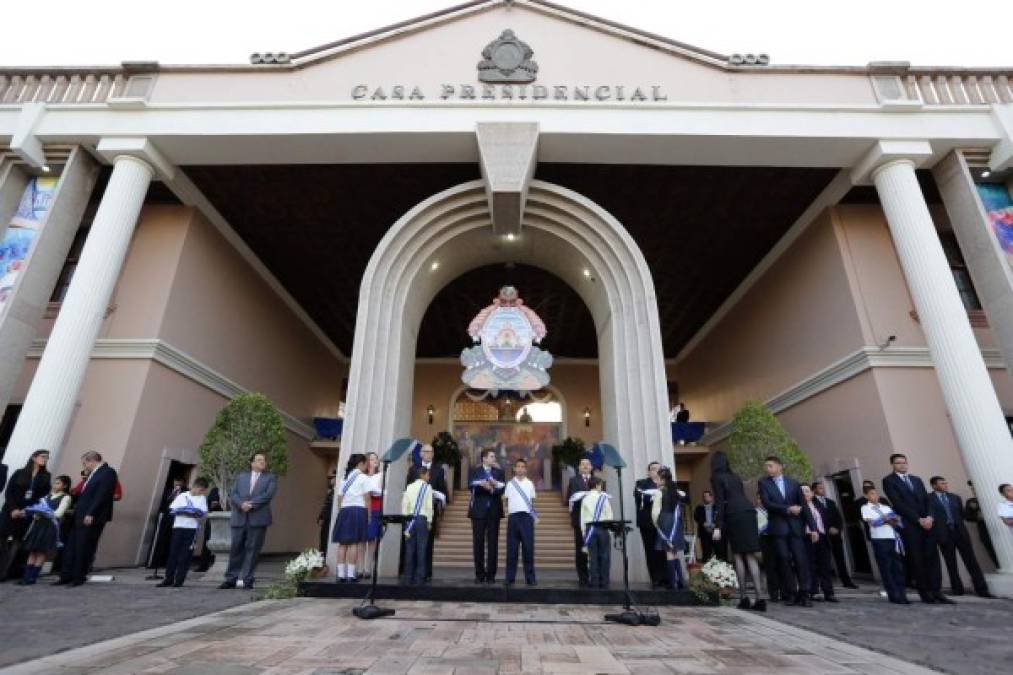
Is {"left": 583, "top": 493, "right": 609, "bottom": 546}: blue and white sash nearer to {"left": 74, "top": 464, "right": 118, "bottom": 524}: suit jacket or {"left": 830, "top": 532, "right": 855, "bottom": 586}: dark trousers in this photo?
{"left": 830, "top": 532, "right": 855, "bottom": 586}: dark trousers

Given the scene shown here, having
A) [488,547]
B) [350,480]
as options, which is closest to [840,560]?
[488,547]

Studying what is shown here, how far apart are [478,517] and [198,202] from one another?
9.72 meters

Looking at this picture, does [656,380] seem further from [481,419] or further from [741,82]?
[481,419]

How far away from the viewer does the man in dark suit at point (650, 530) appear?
764cm

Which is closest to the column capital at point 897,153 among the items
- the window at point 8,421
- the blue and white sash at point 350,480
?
the blue and white sash at point 350,480

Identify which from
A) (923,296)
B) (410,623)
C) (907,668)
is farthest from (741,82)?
(410,623)

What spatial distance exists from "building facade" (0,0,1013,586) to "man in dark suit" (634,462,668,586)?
0.74 metres

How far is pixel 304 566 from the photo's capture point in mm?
7000

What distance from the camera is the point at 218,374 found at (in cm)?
1259

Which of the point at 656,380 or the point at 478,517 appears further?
the point at 656,380

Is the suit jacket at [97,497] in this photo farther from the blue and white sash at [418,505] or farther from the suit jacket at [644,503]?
the suit jacket at [644,503]

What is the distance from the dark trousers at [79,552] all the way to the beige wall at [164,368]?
267cm

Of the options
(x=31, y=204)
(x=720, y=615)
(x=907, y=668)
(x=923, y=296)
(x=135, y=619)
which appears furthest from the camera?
(x=31, y=204)

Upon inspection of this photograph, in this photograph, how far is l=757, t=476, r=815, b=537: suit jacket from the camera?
6.61 meters
